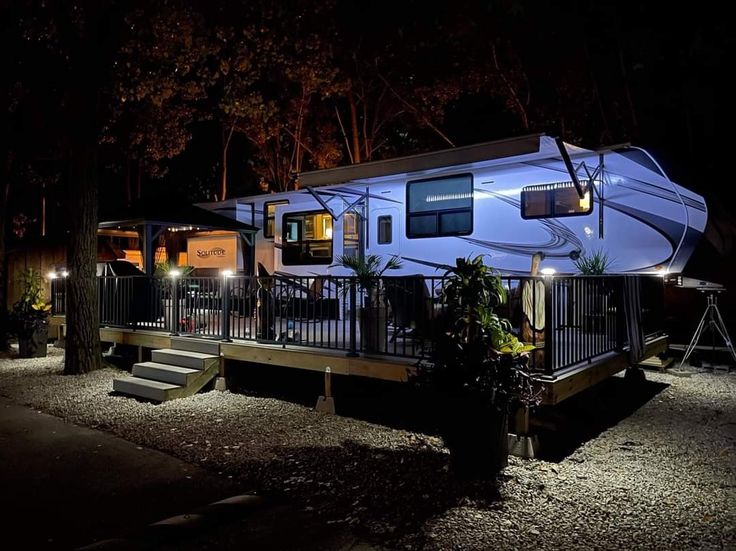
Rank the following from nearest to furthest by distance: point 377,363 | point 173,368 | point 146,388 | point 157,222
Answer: point 377,363 < point 146,388 < point 173,368 < point 157,222

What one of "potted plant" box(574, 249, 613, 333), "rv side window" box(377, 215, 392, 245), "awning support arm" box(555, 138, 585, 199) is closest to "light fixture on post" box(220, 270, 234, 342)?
"rv side window" box(377, 215, 392, 245)

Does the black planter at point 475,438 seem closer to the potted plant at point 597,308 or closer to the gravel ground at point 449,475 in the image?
the gravel ground at point 449,475

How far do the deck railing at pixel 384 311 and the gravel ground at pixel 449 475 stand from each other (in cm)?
96

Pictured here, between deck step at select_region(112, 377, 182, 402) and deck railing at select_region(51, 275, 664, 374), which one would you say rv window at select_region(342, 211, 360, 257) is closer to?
deck railing at select_region(51, 275, 664, 374)

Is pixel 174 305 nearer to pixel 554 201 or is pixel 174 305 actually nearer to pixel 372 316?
pixel 372 316

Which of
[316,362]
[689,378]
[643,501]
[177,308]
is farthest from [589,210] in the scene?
[177,308]

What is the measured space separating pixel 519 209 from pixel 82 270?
7.54m

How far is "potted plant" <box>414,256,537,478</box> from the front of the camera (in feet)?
15.9

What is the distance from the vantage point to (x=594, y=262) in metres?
9.26

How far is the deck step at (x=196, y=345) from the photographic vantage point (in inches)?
340

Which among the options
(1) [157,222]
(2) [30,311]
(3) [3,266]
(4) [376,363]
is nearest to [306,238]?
(1) [157,222]

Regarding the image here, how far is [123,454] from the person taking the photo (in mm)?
5801

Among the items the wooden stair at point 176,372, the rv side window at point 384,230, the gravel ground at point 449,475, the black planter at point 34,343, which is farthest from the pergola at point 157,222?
the gravel ground at point 449,475

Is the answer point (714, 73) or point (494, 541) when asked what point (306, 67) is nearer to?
point (714, 73)
